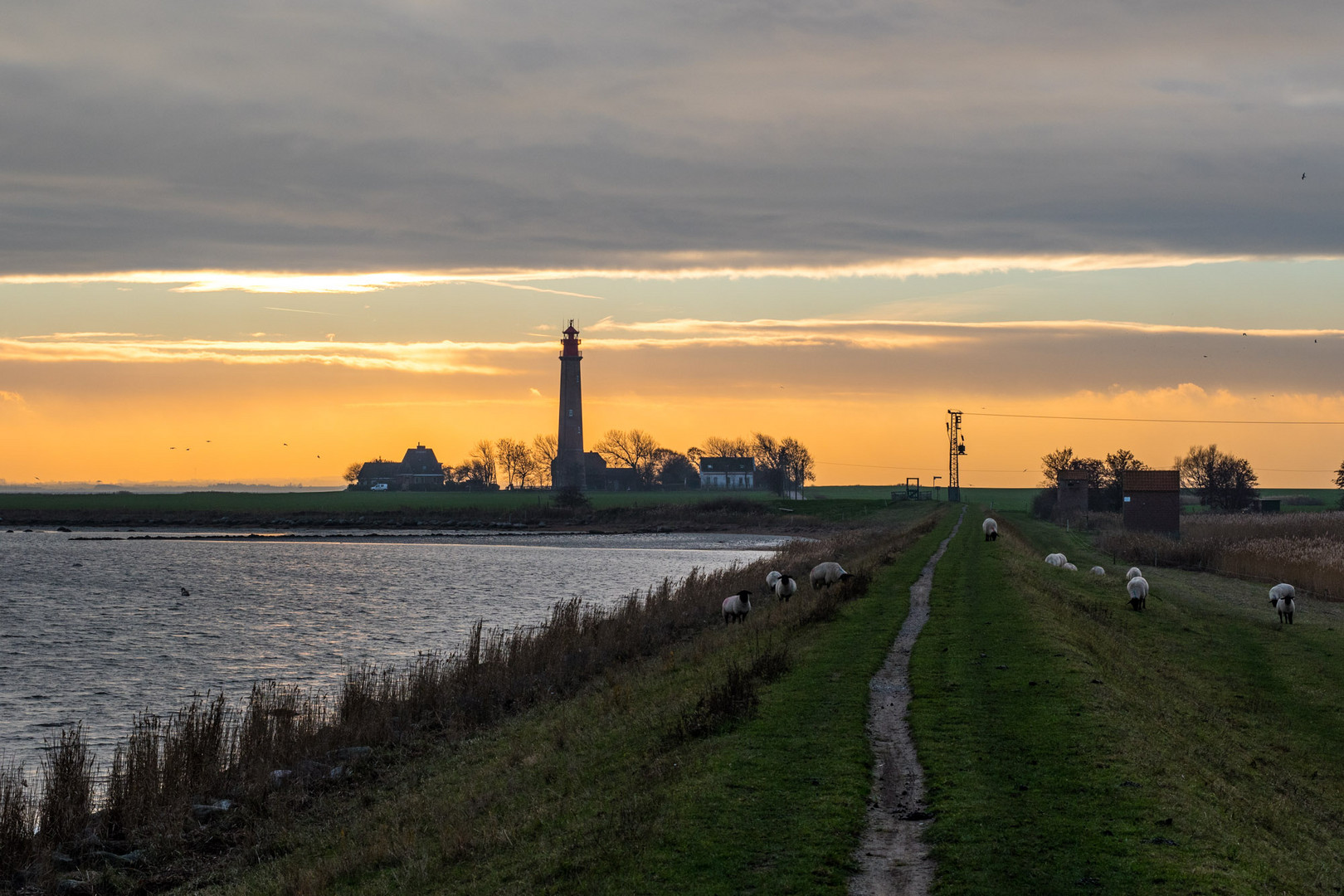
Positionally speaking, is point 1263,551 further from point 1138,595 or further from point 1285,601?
point 1138,595

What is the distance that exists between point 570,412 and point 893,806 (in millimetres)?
167145

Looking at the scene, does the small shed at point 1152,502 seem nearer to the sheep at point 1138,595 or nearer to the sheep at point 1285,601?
the sheep at point 1138,595

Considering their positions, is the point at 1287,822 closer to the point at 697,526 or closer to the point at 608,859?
the point at 608,859

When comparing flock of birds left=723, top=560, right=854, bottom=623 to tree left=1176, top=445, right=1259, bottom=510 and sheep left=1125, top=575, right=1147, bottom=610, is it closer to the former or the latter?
sheep left=1125, top=575, right=1147, bottom=610

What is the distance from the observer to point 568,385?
17912 centimetres

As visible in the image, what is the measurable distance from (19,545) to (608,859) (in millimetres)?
Result: 118979

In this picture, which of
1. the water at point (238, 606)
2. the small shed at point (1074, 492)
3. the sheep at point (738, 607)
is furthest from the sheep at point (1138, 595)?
the small shed at point (1074, 492)

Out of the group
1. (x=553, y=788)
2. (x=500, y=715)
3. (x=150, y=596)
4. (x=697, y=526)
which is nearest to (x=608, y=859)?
(x=553, y=788)

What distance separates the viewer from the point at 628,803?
591 inches

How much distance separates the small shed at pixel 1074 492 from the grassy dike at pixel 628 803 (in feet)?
354

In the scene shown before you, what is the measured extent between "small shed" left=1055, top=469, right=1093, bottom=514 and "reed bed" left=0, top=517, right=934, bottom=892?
316 ft

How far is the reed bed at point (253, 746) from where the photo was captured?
1803 centimetres

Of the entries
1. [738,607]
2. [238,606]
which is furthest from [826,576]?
[238,606]

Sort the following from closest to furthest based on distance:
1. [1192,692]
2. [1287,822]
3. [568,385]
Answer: [1287,822]
[1192,692]
[568,385]
